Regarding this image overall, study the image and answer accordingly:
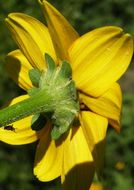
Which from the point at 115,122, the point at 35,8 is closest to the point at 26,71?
the point at 115,122

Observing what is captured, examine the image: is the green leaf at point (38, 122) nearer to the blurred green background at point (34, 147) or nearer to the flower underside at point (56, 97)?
the flower underside at point (56, 97)

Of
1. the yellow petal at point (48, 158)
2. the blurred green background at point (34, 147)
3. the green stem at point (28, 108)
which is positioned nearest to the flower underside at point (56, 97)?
the green stem at point (28, 108)

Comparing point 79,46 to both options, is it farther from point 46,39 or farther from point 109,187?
point 109,187

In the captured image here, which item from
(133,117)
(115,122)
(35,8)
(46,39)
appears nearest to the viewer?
(115,122)

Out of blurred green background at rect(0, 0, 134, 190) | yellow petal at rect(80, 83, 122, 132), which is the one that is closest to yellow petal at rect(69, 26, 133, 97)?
yellow petal at rect(80, 83, 122, 132)

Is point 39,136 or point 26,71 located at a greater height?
point 26,71

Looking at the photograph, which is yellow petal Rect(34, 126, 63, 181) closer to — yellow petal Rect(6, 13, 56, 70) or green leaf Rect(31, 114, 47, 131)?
green leaf Rect(31, 114, 47, 131)
